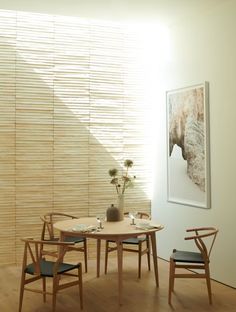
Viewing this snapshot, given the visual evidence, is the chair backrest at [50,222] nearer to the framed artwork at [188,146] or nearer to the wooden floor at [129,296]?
the wooden floor at [129,296]

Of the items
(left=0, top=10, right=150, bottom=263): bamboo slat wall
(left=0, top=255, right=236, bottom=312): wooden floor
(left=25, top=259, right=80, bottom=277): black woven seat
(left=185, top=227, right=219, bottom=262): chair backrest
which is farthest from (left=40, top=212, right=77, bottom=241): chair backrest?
(left=185, top=227, right=219, bottom=262): chair backrest

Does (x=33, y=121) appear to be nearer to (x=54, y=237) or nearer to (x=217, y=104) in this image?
(x=54, y=237)

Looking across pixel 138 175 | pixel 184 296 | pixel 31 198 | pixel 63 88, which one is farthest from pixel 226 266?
pixel 63 88

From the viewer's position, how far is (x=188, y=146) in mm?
5578

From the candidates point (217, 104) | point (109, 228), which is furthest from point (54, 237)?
point (217, 104)

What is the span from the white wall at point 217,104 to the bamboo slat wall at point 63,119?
0.99 metres

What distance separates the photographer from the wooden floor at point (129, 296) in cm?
426

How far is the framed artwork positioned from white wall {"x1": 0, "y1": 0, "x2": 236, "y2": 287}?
0.10 m

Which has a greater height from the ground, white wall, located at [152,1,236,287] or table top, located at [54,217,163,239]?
white wall, located at [152,1,236,287]

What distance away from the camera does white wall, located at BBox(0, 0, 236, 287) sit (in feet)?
16.0

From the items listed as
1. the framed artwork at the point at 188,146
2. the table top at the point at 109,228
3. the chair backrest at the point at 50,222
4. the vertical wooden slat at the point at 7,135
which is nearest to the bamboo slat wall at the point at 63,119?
the vertical wooden slat at the point at 7,135

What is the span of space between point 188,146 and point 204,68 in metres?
0.98

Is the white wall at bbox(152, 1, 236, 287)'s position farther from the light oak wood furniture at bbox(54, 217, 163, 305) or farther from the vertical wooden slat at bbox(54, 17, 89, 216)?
the vertical wooden slat at bbox(54, 17, 89, 216)

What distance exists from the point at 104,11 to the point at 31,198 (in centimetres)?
261
